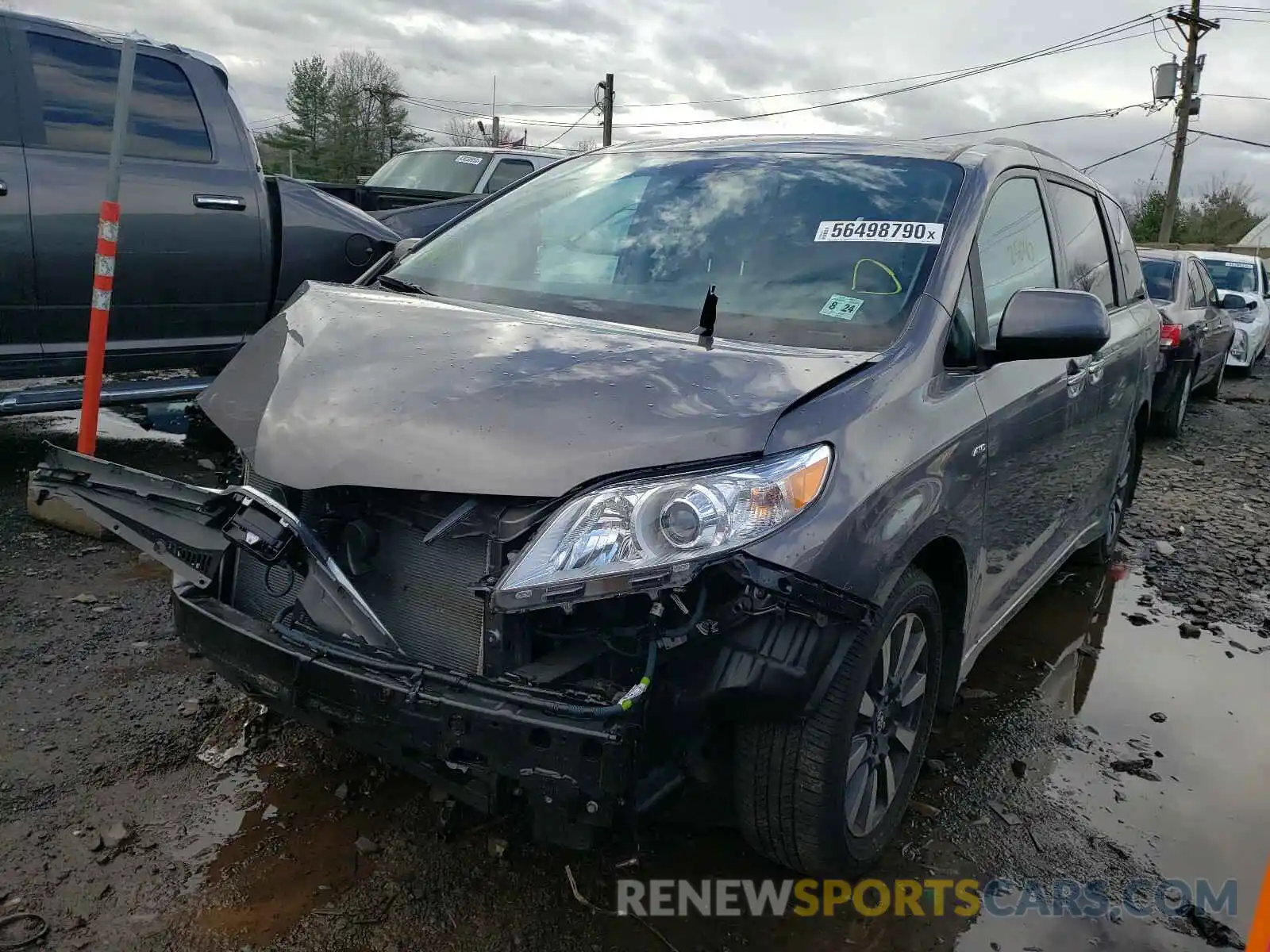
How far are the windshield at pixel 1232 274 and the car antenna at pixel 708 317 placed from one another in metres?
15.1

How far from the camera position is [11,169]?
4.79 m

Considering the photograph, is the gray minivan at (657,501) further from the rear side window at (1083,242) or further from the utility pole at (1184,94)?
the utility pole at (1184,94)

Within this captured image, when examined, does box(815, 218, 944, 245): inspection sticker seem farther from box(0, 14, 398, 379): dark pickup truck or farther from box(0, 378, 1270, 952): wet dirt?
box(0, 14, 398, 379): dark pickup truck

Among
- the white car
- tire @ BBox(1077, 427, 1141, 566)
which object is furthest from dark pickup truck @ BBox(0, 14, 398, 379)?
the white car

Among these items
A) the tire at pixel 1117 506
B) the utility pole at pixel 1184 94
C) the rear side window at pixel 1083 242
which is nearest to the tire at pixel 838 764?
the rear side window at pixel 1083 242

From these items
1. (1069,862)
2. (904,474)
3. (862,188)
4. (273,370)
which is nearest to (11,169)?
(273,370)

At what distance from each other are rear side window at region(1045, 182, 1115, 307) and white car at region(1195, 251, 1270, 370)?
403 inches

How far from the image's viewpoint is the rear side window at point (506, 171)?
381 inches

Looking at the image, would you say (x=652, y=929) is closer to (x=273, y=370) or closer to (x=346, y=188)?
(x=273, y=370)

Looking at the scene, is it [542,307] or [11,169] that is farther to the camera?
[11,169]

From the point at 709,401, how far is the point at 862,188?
1.21 meters

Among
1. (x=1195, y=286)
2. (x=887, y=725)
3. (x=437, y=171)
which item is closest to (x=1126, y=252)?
(x=887, y=725)

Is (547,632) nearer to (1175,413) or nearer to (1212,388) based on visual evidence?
(1175,413)

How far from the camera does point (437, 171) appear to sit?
10.1 metres
